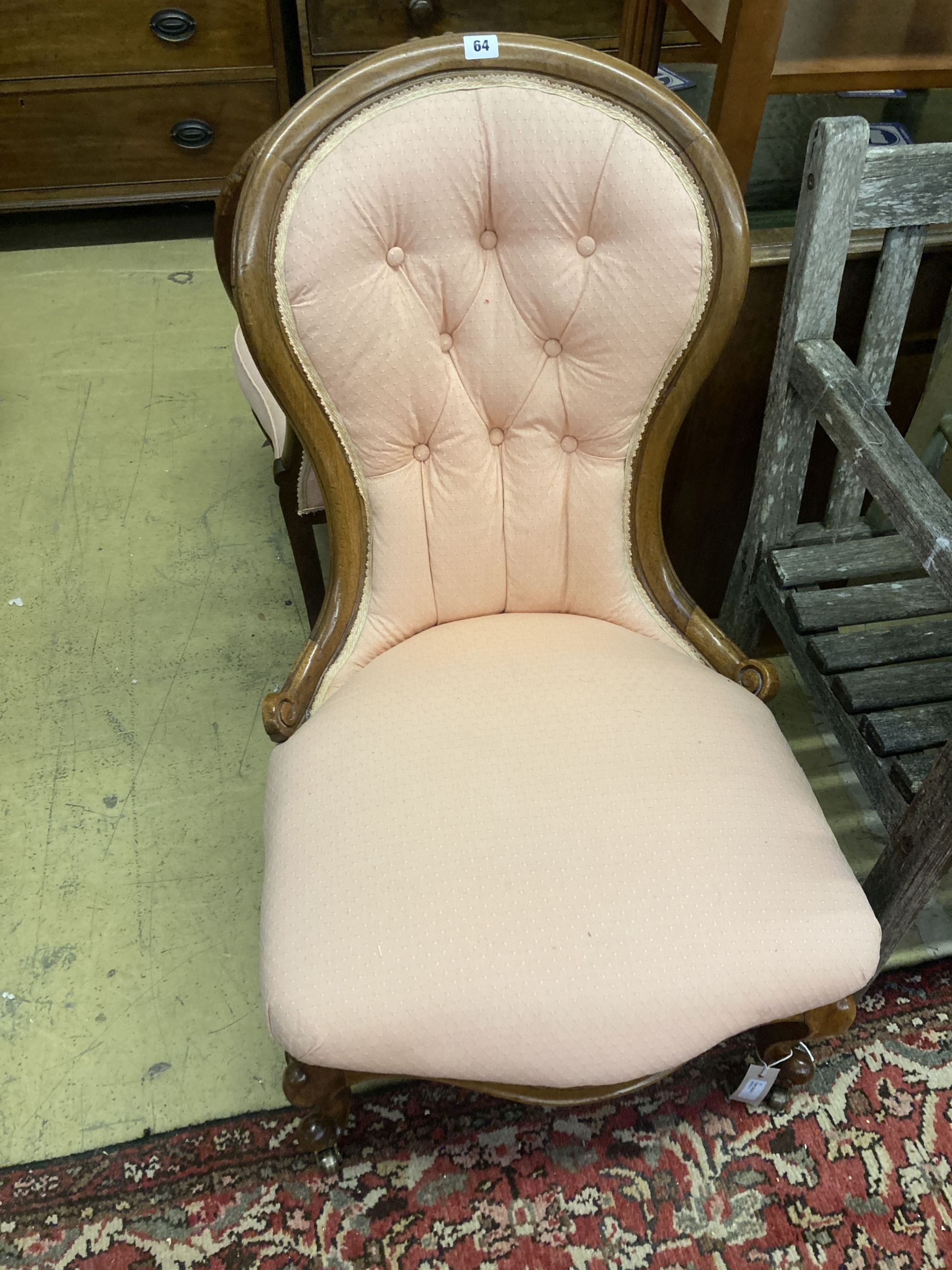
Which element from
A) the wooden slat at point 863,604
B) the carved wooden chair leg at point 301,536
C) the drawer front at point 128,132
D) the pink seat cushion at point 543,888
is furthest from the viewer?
the drawer front at point 128,132

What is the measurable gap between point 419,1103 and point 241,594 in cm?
95

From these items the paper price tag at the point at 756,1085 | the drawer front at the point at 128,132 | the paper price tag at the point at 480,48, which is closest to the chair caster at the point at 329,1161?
the paper price tag at the point at 756,1085

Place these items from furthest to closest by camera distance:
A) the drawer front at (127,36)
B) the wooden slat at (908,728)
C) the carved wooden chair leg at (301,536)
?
the drawer front at (127,36), the carved wooden chair leg at (301,536), the wooden slat at (908,728)

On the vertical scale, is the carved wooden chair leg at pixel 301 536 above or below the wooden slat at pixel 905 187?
below

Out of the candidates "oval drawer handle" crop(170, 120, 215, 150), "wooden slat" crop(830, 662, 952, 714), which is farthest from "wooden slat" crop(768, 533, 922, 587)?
"oval drawer handle" crop(170, 120, 215, 150)

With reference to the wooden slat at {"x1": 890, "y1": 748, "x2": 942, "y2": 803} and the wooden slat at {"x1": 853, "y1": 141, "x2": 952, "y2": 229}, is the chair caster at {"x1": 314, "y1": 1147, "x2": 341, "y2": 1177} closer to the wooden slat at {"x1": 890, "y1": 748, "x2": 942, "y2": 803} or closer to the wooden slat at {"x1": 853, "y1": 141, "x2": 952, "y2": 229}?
the wooden slat at {"x1": 890, "y1": 748, "x2": 942, "y2": 803}

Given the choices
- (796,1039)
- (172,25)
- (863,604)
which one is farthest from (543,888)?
(172,25)

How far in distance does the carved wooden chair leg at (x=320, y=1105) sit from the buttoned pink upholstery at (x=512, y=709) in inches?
5.0

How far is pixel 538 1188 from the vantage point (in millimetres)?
1080

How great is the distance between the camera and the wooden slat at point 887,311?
3.43ft

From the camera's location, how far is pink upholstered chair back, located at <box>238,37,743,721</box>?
0.85m

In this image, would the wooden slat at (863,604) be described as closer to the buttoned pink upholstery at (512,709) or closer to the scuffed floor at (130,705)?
the buttoned pink upholstery at (512,709)

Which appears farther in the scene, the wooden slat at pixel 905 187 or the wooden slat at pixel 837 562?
the wooden slat at pixel 837 562

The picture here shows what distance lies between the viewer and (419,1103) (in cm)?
114
